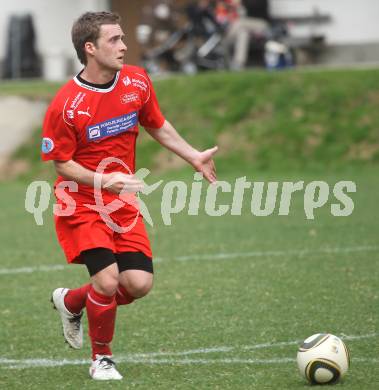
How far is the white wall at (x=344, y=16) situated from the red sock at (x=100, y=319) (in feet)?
55.6

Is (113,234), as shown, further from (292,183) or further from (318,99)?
(318,99)

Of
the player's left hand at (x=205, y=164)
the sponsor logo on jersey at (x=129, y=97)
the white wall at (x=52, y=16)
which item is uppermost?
the sponsor logo on jersey at (x=129, y=97)

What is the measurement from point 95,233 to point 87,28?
1.13 metres

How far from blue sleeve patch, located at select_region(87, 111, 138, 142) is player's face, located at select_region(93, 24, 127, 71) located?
0.96 ft

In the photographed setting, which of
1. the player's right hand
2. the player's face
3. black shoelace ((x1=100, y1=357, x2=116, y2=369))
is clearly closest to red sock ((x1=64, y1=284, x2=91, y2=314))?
black shoelace ((x1=100, y1=357, x2=116, y2=369))

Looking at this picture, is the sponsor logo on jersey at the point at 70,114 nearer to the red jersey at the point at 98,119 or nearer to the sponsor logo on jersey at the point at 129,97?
the red jersey at the point at 98,119

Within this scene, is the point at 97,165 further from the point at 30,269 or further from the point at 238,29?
the point at 238,29

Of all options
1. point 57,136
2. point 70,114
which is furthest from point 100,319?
point 70,114

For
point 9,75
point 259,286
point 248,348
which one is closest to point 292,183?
point 259,286

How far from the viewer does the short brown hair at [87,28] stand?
5.88 meters

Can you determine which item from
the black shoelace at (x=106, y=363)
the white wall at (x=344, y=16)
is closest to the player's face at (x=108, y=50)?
the black shoelace at (x=106, y=363)

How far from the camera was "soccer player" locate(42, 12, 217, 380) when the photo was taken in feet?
18.8

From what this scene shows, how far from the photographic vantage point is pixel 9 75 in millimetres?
23656

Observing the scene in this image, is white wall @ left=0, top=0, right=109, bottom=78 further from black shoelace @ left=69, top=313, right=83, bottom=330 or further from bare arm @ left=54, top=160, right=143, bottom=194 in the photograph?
bare arm @ left=54, top=160, right=143, bottom=194
